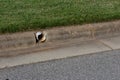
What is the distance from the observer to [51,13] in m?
5.83

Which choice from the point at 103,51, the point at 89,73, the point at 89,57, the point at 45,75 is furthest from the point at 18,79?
the point at 103,51

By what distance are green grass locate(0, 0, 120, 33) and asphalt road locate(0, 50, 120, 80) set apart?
0.98 m

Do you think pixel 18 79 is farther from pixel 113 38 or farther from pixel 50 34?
pixel 113 38

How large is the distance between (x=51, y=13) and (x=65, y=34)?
2.60ft

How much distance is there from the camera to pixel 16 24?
17.0ft

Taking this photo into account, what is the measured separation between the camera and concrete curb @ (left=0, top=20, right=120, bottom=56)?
4801 millimetres

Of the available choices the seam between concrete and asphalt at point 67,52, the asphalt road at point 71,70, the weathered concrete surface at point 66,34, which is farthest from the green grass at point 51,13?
the asphalt road at point 71,70

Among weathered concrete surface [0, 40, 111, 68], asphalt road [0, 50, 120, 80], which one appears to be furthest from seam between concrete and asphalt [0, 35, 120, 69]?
asphalt road [0, 50, 120, 80]

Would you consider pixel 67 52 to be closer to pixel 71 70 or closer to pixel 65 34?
pixel 65 34

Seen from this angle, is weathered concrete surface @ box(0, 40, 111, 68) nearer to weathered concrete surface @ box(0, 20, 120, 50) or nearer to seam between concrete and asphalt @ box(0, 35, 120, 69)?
seam between concrete and asphalt @ box(0, 35, 120, 69)

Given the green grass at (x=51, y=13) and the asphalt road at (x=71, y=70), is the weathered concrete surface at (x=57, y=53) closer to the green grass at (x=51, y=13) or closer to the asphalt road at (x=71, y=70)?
the asphalt road at (x=71, y=70)

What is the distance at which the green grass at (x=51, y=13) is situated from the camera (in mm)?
5262

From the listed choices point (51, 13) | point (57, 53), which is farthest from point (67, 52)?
point (51, 13)

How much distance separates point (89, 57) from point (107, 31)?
1.05 m
